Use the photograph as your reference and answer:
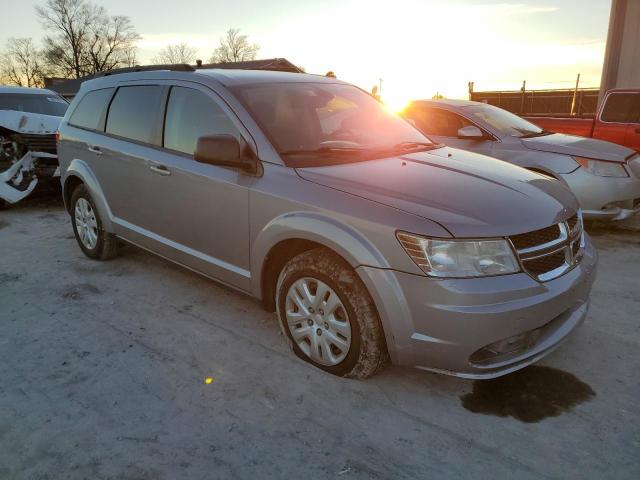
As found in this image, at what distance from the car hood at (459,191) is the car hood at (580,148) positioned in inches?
111

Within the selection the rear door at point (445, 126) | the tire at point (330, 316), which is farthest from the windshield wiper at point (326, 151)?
the rear door at point (445, 126)

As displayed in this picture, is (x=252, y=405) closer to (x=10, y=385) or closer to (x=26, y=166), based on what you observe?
(x=10, y=385)

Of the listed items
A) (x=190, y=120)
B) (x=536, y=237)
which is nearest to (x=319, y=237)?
(x=536, y=237)

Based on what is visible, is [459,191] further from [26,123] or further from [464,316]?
[26,123]

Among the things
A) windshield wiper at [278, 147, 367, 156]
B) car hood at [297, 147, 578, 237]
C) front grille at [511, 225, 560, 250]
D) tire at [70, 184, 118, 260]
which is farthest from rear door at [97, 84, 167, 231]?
front grille at [511, 225, 560, 250]

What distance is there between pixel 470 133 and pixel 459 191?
3.22 meters

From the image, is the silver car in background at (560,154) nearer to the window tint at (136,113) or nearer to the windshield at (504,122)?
the windshield at (504,122)

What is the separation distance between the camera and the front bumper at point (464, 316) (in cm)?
237

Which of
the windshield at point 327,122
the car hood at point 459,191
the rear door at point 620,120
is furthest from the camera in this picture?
the rear door at point 620,120

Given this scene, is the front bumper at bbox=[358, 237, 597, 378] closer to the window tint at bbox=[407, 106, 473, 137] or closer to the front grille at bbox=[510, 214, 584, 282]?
the front grille at bbox=[510, 214, 584, 282]

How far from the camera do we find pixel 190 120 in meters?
3.59

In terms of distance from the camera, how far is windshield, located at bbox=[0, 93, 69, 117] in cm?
799

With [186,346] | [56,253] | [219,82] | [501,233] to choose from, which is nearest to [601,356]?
[501,233]

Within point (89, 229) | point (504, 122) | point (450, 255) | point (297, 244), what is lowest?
point (89, 229)
